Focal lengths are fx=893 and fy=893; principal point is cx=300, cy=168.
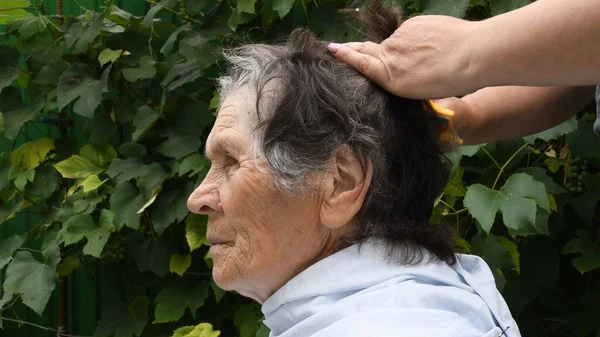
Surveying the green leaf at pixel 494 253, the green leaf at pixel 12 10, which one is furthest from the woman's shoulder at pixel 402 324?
the green leaf at pixel 12 10

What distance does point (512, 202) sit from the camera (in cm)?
235

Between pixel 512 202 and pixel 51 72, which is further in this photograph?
pixel 51 72

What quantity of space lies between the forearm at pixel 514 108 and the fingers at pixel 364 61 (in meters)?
0.30

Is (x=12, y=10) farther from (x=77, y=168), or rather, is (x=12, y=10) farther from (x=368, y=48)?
(x=368, y=48)

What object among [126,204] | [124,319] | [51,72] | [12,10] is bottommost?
[124,319]

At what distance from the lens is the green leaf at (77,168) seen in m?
3.34

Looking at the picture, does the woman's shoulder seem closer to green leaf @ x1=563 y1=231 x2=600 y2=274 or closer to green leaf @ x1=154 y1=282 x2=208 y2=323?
green leaf @ x1=563 y1=231 x2=600 y2=274

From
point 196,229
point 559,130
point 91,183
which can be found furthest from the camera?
point 91,183

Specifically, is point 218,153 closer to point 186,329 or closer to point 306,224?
point 306,224

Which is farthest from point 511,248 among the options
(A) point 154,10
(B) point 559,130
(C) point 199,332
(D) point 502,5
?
(A) point 154,10

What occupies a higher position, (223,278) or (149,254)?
(223,278)

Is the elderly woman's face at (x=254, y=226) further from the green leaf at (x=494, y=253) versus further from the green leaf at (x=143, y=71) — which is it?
the green leaf at (x=143, y=71)

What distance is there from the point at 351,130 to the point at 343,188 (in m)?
0.11

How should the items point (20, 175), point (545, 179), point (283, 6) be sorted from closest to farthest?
point (545, 179) < point (283, 6) < point (20, 175)
